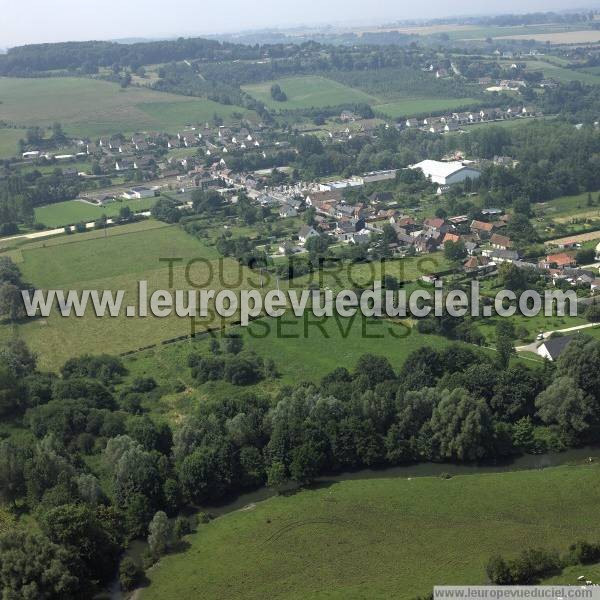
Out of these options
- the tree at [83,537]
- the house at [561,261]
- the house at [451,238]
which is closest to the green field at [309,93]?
the house at [451,238]

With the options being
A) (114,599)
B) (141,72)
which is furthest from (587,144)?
(141,72)

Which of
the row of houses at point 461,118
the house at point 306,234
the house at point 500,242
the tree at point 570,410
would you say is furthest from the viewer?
the row of houses at point 461,118

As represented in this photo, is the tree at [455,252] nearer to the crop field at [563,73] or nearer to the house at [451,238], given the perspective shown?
the house at [451,238]

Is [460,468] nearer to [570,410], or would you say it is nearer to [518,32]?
[570,410]

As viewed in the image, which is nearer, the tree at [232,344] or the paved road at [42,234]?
the tree at [232,344]

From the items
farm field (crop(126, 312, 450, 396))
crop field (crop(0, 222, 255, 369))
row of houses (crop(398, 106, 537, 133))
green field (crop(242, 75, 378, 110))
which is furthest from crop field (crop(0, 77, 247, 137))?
farm field (crop(126, 312, 450, 396))
